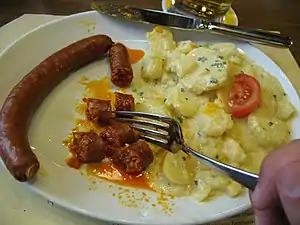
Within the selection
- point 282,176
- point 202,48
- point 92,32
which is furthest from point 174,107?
point 282,176

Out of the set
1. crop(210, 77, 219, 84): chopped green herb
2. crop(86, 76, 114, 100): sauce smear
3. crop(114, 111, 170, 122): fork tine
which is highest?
crop(210, 77, 219, 84): chopped green herb

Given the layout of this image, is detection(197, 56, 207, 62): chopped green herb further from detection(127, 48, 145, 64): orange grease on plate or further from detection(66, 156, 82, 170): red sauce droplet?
detection(66, 156, 82, 170): red sauce droplet

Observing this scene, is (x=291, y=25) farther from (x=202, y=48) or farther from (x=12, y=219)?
(x=12, y=219)

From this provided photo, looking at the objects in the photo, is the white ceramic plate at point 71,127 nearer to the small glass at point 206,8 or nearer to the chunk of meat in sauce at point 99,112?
the chunk of meat in sauce at point 99,112

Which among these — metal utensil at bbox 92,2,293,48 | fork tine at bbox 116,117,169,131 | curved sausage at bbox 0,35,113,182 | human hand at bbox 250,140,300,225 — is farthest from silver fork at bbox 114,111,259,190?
human hand at bbox 250,140,300,225

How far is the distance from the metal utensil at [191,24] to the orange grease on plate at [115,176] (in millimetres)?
574

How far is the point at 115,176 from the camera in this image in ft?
4.00

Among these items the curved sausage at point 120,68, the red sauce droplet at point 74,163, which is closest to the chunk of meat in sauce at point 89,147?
the red sauce droplet at point 74,163

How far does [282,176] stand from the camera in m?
0.56

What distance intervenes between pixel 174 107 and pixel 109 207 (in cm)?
34

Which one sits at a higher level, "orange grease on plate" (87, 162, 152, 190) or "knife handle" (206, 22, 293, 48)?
"knife handle" (206, 22, 293, 48)

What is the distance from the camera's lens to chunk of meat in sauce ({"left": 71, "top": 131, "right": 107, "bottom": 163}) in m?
1.21

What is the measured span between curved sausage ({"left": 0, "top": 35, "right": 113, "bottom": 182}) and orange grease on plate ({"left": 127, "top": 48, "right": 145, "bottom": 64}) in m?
0.08

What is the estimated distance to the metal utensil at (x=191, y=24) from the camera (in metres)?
1.56
